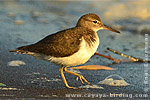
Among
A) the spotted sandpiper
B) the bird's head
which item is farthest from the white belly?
the bird's head

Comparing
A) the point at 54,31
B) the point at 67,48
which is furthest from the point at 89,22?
the point at 54,31

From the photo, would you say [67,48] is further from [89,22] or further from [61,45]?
[89,22]

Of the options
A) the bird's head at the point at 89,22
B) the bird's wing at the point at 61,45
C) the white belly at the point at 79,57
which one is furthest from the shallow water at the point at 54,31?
the bird's head at the point at 89,22

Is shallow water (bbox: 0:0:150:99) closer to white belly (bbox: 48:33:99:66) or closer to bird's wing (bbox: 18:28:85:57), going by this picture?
white belly (bbox: 48:33:99:66)

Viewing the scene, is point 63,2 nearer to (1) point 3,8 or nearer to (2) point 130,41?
(1) point 3,8

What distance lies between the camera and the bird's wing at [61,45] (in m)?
4.65

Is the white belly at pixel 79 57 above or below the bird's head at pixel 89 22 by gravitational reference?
below

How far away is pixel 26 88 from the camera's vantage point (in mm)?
4410

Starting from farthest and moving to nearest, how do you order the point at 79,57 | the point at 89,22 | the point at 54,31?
the point at 54,31
the point at 89,22
the point at 79,57

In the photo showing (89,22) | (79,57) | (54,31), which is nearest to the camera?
(79,57)

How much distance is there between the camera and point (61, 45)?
4660mm

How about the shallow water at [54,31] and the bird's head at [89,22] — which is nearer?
the shallow water at [54,31]

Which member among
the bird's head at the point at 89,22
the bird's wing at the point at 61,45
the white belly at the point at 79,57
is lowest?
the white belly at the point at 79,57

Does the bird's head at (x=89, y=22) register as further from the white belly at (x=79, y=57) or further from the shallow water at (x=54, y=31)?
the shallow water at (x=54, y=31)
